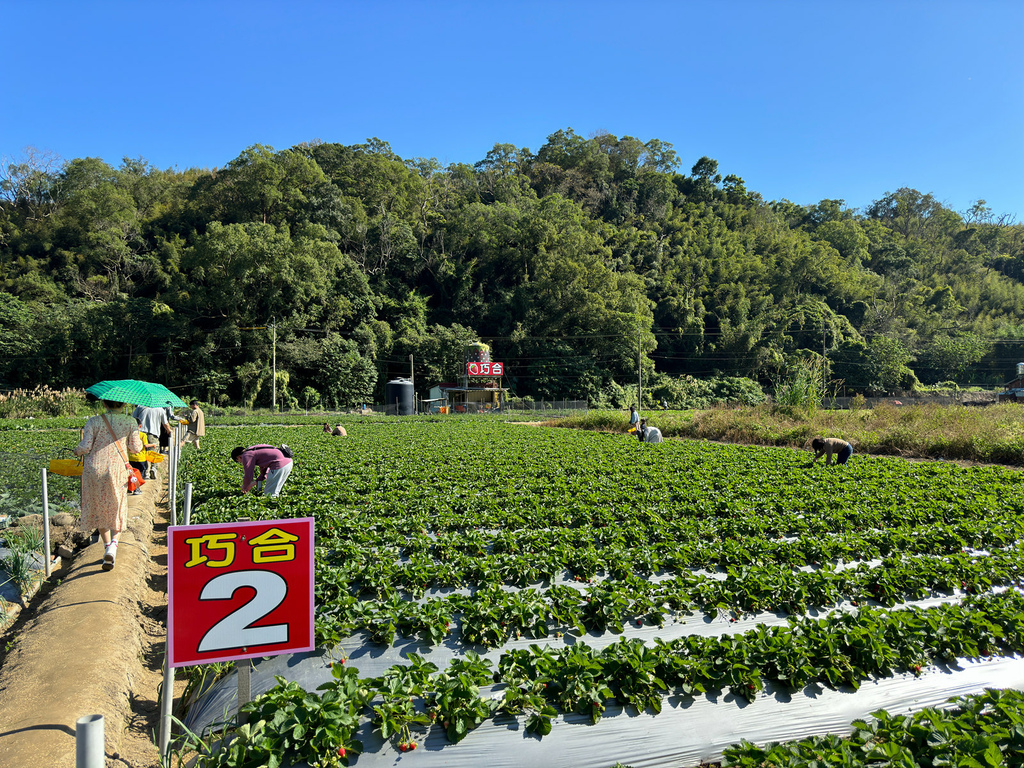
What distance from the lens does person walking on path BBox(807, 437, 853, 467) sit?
13195 mm

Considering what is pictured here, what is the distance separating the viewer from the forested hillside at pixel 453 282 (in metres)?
48.6

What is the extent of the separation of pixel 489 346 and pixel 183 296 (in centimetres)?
2914

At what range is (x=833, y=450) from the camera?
13.5m

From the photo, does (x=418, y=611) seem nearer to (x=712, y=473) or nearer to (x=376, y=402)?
(x=712, y=473)

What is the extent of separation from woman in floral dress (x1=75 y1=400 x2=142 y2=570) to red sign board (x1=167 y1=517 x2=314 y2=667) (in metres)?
3.79

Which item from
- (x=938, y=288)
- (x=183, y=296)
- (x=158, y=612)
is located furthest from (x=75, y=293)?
(x=938, y=288)

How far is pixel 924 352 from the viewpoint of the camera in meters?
72.1

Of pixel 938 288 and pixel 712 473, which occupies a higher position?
pixel 938 288

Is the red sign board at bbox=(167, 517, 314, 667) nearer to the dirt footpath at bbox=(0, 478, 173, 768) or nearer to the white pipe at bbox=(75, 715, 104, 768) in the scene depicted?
the white pipe at bbox=(75, 715, 104, 768)

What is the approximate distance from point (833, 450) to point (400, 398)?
1567 inches

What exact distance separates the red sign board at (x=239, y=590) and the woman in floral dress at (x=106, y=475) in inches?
149

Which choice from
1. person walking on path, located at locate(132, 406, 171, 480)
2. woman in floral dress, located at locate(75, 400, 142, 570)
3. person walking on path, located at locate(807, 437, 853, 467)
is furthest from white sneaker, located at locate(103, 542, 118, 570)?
person walking on path, located at locate(807, 437, 853, 467)

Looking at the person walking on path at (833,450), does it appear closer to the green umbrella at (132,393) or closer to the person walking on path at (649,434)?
the person walking on path at (649,434)

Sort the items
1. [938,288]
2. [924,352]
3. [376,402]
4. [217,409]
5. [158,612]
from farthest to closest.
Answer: [938,288] → [924,352] → [376,402] → [217,409] → [158,612]
